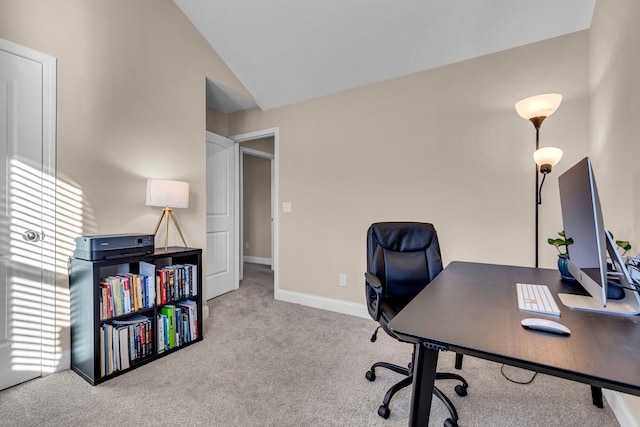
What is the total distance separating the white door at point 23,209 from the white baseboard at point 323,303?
2.11m

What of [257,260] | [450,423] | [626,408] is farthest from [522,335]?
[257,260]

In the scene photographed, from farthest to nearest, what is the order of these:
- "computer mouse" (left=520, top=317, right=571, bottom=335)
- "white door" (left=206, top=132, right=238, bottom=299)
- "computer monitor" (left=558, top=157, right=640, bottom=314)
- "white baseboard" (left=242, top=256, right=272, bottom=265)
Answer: "white baseboard" (left=242, top=256, right=272, bottom=265)
"white door" (left=206, top=132, right=238, bottom=299)
"computer monitor" (left=558, top=157, right=640, bottom=314)
"computer mouse" (left=520, top=317, right=571, bottom=335)

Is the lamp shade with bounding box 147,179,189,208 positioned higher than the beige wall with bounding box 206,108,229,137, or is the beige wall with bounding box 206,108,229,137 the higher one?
the beige wall with bounding box 206,108,229,137

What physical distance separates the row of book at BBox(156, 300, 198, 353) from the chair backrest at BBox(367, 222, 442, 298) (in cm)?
151

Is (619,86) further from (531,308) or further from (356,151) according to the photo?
(356,151)

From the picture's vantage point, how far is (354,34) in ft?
8.54

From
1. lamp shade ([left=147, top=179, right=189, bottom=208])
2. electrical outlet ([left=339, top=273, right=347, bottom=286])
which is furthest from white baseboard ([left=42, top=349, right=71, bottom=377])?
electrical outlet ([left=339, top=273, right=347, bottom=286])

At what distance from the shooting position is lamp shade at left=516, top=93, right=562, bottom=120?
1938mm

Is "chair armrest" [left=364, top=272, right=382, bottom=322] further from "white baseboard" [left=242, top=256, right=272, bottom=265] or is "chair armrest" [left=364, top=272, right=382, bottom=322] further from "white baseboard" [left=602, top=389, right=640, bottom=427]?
"white baseboard" [left=242, top=256, right=272, bottom=265]

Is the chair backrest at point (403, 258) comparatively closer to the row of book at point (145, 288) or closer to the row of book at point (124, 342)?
the row of book at point (145, 288)

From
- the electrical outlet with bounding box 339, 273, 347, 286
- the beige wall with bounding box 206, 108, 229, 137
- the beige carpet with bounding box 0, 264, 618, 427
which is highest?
the beige wall with bounding box 206, 108, 229, 137

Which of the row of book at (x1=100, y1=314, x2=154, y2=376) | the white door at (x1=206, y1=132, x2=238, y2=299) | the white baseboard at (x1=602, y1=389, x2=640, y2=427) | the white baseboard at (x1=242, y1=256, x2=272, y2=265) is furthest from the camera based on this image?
the white baseboard at (x1=242, y1=256, x2=272, y2=265)

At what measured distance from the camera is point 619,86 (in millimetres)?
1604

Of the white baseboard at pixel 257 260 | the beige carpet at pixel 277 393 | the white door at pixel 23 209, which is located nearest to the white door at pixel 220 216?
the beige carpet at pixel 277 393
